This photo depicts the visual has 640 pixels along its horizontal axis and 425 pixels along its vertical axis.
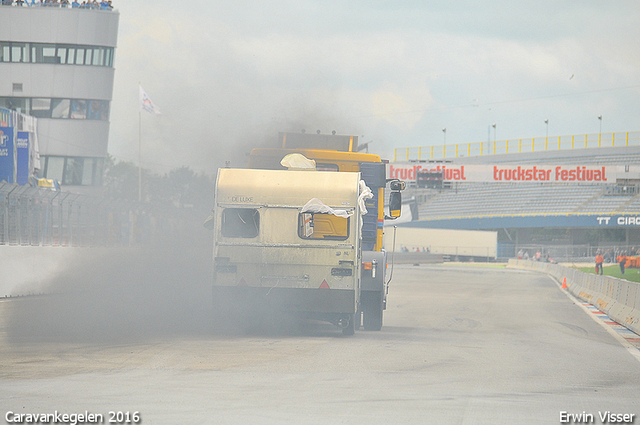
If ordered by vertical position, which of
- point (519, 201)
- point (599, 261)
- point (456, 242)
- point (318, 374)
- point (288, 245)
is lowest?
point (318, 374)

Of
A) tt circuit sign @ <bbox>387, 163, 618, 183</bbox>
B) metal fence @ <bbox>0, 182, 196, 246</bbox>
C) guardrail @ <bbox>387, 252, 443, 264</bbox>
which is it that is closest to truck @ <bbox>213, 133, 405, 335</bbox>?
metal fence @ <bbox>0, 182, 196, 246</bbox>

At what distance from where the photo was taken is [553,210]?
7912 cm

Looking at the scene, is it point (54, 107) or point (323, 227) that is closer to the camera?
point (323, 227)

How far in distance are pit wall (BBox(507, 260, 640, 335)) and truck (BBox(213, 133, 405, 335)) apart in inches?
270

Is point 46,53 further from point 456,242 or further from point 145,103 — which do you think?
point 456,242

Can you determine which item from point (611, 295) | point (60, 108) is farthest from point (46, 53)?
point (611, 295)

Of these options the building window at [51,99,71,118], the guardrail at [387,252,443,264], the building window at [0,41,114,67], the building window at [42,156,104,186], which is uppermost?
the building window at [0,41,114,67]

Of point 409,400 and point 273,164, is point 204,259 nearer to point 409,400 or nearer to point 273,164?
point 273,164

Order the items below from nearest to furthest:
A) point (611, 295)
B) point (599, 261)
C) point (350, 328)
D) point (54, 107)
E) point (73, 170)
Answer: point (350, 328) → point (611, 295) → point (599, 261) → point (54, 107) → point (73, 170)

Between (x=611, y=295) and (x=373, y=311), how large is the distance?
10087 mm

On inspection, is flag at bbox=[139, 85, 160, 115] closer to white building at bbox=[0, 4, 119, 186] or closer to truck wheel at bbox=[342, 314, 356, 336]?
white building at bbox=[0, 4, 119, 186]

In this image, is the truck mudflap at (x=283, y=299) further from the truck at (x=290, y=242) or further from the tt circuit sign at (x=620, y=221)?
the tt circuit sign at (x=620, y=221)

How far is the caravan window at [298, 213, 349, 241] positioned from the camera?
12938 millimetres

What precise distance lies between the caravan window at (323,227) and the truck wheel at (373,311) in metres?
1.80
